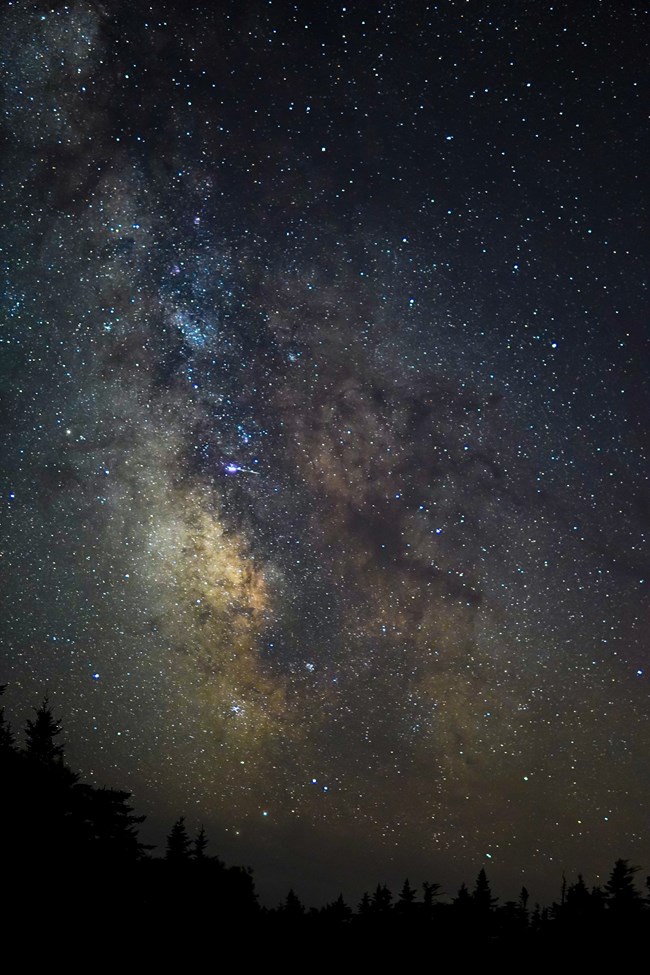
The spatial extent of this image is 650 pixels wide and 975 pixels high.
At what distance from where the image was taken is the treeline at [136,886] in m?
12.4

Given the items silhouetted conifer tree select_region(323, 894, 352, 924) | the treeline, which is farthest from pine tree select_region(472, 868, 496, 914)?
silhouetted conifer tree select_region(323, 894, 352, 924)

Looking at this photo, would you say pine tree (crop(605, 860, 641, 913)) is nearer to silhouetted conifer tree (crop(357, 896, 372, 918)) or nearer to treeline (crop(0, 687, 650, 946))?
treeline (crop(0, 687, 650, 946))

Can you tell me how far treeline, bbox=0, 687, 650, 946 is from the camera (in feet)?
40.7

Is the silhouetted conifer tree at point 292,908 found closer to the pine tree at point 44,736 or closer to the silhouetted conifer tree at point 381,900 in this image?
the silhouetted conifer tree at point 381,900

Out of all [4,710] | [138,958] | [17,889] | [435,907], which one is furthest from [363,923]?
[17,889]

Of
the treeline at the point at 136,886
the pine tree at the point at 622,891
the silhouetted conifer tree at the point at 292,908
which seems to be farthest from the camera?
the silhouetted conifer tree at the point at 292,908

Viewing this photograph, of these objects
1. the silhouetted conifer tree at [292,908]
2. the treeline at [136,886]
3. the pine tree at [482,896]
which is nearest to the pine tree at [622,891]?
the treeline at [136,886]

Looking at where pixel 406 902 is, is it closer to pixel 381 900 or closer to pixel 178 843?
pixel 381 900

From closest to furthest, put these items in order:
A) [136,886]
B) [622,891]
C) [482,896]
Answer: [136,886], [622,891], [482,896]

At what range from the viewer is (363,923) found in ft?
138

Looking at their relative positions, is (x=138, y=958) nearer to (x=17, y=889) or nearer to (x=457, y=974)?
(x=17, y=889)

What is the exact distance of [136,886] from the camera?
56.2ft

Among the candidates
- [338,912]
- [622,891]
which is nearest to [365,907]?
[338,912]

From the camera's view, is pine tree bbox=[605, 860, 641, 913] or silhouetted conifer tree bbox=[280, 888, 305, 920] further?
silhouetted conifer tree bbox=[280, 888, 305, 920]
